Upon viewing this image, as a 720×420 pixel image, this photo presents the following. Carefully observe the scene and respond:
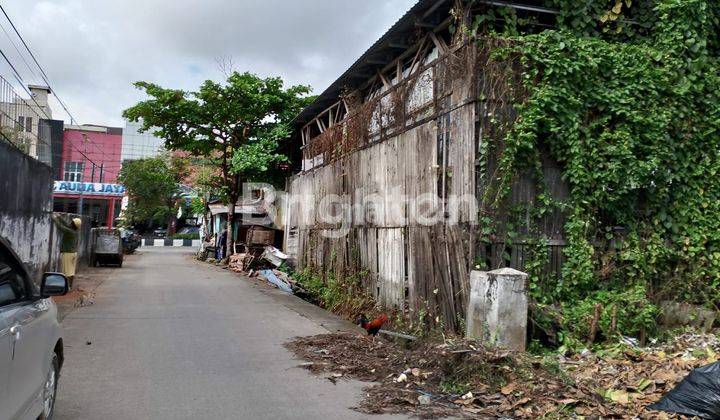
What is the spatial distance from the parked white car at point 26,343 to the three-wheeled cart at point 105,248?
19698 mm

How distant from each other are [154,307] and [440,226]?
6.59 meters

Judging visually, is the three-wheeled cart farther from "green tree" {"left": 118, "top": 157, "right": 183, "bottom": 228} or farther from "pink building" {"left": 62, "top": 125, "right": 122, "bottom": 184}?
"pink building" {"left": 62, "top": 125, "right": 122, "bottom": 184}

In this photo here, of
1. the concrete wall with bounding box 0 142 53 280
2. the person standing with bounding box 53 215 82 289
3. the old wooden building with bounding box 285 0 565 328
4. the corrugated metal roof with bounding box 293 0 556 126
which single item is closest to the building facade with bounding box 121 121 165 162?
the person standing with bounding box 53 215 82 289

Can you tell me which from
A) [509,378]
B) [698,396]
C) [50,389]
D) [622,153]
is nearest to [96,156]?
[622,153]

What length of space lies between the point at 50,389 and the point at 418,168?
6.41m

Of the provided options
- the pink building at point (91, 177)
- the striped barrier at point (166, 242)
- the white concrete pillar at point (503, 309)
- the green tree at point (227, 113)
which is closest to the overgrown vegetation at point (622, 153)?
the white concrete pillar at point (503, 309)

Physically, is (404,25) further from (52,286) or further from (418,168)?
(52,286)

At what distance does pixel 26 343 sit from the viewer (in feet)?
11.7

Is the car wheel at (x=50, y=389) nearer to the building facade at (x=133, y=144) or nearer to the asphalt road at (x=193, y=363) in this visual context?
the asphalt road at (x=193, y=363)

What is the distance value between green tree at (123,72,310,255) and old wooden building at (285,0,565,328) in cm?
849

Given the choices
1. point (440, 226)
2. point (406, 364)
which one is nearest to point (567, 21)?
point (440, 226)

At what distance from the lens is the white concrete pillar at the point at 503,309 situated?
7.05 metres

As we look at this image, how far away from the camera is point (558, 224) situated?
8289 millimetres

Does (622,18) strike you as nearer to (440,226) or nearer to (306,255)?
(440,226)
